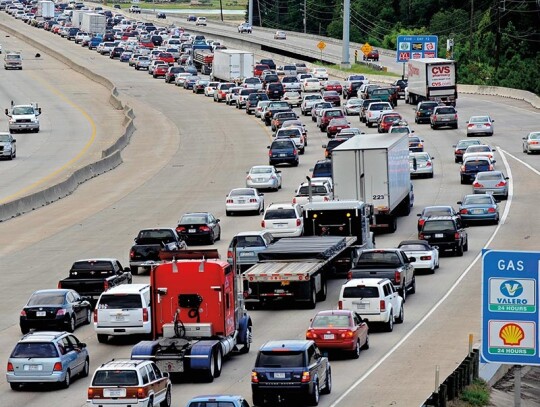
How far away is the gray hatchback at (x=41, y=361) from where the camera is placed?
101 ft

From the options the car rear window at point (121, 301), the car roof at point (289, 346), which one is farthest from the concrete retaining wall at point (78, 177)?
the car roof at point (289, 346)

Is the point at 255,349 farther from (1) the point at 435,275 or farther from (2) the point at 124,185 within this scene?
(2) the point at 124,185

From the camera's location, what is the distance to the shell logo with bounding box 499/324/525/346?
15.9m

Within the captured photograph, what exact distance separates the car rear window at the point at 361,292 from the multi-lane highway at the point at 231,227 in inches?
41.1

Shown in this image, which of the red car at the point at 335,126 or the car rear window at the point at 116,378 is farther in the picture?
the red car at the point at 335,126

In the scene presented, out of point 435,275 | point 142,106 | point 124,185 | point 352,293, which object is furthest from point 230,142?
point 352,293

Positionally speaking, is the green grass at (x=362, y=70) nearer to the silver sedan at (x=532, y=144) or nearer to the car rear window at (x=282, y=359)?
the silver sedan at (x=532, y=144)

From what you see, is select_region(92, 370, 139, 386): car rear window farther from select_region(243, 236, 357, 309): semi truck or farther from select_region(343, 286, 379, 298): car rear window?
select_region(243, 236, 357, 309): semi truck

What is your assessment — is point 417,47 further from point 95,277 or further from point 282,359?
point 282,359

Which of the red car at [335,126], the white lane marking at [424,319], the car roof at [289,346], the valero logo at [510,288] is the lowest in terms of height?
the white lane marking at [424,319]

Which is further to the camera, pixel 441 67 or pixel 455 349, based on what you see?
pixel 441 67

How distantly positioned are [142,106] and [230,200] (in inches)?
2222

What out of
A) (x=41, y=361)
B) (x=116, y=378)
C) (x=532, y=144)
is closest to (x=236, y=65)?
(x=532, y=144)

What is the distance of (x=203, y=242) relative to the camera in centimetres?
5281
